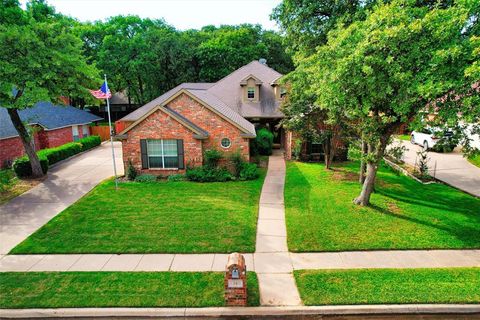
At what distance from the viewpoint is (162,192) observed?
1562cm

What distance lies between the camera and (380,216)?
1235cm

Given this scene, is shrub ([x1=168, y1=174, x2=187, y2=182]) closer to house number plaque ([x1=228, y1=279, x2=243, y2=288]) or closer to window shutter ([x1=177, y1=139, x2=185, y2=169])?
window shutter ([x1=177, y1=139, x2=185, y2=169])

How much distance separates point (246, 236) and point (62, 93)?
13094mm

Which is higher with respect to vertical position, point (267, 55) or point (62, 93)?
point (267, 55)

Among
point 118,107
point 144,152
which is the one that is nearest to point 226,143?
point 144,152

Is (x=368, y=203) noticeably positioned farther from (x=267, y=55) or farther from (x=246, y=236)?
(x=267, y=55)

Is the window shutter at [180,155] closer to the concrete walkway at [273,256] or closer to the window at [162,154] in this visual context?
the window at [162,154]

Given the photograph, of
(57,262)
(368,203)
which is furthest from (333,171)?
(57,262)

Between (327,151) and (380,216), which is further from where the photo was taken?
(327,151)

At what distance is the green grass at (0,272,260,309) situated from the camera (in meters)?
7.52

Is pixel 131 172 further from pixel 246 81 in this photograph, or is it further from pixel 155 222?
pixel 246 81

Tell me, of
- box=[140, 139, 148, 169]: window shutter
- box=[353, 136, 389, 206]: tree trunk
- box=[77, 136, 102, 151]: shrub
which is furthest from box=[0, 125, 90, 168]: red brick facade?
box=[353, 136, 389, 206]: tree trunk

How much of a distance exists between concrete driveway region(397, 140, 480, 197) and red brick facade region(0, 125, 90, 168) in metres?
26.8

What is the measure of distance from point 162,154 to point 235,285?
12.0 metres
